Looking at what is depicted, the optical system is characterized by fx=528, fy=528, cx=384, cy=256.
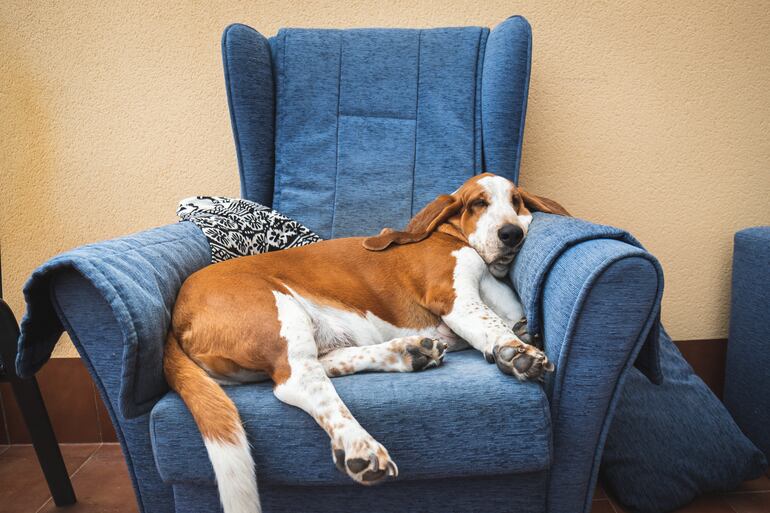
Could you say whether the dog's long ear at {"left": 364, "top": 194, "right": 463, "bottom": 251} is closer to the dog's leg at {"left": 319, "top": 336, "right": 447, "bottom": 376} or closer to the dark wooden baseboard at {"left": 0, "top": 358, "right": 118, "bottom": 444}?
the dog's leg at {"left": 319, "top": 336, "right": 447, "bottom": 376}

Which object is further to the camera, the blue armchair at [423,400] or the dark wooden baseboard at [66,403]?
the dark wooden baseboard at [66,403]

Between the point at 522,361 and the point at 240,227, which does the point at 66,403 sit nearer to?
the point at 240,227

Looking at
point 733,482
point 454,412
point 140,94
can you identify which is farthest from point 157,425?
point 733,482

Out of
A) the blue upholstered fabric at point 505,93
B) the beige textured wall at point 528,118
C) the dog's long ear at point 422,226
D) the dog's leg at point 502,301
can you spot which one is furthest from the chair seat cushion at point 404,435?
the beige textured wall at point 528,118

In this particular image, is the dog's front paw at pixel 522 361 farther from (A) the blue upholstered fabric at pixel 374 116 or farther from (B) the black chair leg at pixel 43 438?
(B) the black chair leg at pixel 43 438

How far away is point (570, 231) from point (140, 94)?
181 centimetres

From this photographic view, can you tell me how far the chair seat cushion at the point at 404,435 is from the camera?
3.64 ft

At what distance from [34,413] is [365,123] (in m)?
1.50

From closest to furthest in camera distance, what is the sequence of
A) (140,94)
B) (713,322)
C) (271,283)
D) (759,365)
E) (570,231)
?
(570,231), (271,283), (759,365), (140,94), (713,322)

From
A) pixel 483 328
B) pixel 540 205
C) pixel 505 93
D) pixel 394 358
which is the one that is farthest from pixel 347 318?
pixel 505 93

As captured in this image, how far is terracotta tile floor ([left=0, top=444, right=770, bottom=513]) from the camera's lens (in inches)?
65.2

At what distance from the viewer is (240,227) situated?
172 centimetres

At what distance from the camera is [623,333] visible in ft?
3.76

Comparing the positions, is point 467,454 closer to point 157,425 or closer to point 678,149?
point 157,425
